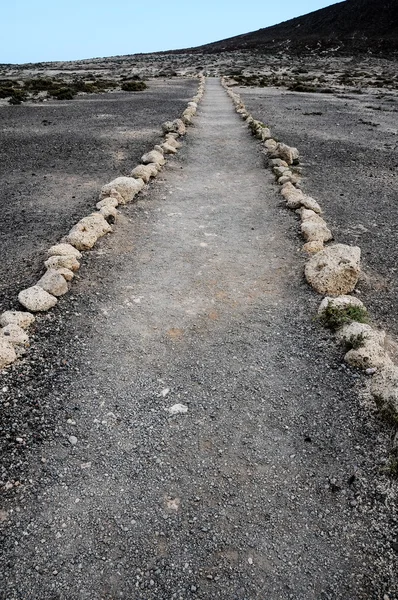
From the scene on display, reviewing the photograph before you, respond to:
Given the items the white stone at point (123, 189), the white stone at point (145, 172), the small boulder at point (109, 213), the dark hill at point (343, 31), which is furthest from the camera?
the dark hill at point (343, 31)

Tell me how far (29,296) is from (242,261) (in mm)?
3332

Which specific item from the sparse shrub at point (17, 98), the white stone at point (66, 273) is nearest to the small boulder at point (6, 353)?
the white stone at point (66, 273)

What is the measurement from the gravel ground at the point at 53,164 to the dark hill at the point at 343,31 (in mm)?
76490

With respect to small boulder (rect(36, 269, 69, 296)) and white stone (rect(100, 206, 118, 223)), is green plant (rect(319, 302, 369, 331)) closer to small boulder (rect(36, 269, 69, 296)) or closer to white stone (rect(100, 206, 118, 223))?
small boulder (rect(36, 269, 69, 296))

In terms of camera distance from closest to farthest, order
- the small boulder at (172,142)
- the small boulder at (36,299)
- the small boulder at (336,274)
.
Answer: the small boulder at (36,299) → the small boulder at (336,274) → the small boulder at (172,142)

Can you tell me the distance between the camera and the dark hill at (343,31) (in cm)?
8727

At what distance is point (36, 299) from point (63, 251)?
1452mm

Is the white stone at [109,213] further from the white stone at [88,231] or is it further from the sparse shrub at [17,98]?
the sparse shrub at [17,98]

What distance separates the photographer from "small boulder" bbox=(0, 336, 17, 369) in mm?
4661

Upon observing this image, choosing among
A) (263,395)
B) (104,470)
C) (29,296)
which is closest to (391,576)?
(263,395)

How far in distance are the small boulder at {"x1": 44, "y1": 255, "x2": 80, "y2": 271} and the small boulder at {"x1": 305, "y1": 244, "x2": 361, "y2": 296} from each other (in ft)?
11.7

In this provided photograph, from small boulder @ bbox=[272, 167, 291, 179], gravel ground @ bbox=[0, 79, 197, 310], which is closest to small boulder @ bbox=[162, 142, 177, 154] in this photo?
gravel ground @ bbox=[0, 79, 197, 310]

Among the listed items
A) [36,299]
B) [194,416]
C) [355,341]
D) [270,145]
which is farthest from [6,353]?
[270,145]

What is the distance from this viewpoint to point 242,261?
7.11m
